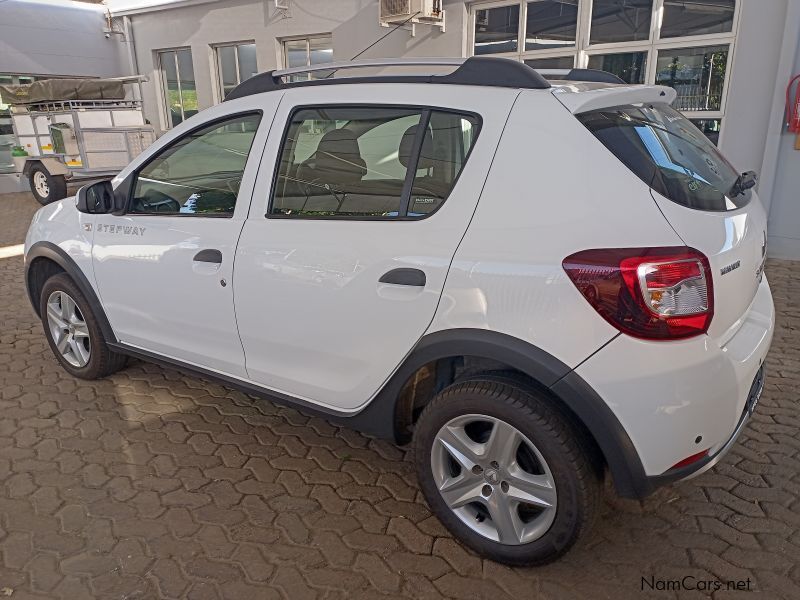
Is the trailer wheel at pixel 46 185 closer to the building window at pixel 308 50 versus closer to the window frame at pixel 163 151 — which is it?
the building window at pixel 308 50

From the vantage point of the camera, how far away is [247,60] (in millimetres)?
11617

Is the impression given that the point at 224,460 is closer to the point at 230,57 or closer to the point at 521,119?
the point at 521,119

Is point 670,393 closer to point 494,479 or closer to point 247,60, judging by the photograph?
point 494,479

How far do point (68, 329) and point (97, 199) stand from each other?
3.45 ft

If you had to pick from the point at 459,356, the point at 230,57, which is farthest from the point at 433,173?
the point at 230,57

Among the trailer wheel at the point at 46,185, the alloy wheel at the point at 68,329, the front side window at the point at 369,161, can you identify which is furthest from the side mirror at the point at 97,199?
the trailer wheel at the point at 46,185

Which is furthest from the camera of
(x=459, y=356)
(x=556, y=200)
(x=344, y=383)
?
(x=344, y=383)

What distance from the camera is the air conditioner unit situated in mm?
8031

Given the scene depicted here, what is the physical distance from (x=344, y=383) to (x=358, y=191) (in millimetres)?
808

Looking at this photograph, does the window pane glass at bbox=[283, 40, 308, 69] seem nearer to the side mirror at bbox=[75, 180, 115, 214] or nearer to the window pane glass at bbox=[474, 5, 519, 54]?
the window pane glass at bbox=[474, 5, 519, 54]

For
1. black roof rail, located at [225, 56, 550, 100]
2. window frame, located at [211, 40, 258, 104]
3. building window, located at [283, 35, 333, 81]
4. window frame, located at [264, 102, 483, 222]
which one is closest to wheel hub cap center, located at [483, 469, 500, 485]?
window frame, located at [264, 102, 483, 222]

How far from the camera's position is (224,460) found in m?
3.14

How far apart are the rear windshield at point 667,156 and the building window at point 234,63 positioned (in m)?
10.4

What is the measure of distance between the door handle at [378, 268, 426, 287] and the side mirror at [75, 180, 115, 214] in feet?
6.07
